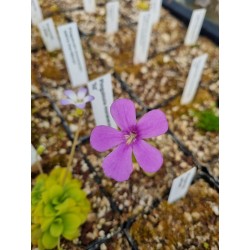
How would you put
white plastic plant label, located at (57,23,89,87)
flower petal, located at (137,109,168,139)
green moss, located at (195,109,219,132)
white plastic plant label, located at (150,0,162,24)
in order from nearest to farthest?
flower petal, located at (137,109,168,139)
white plastic plant label, located at (57,23,89,87)
green moss, located at (195,109,219,132)
white plastic plant label, located at (150,0,162,24)

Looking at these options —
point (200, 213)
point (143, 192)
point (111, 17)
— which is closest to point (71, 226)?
point (143, 192)

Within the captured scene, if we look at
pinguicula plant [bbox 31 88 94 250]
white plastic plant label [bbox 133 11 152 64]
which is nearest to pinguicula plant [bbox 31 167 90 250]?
pinguicula plant [bbox 31 88 94 250]

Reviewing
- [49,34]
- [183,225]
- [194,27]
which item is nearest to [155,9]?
[194,27]

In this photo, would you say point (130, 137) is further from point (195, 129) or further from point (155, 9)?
point (155, 9)

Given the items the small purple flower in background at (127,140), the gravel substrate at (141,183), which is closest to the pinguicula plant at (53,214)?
the gravel substrate at (141,183)

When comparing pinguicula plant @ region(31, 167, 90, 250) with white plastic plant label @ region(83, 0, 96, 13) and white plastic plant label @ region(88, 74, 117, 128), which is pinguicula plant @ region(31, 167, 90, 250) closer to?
white plastic plant label @ region(88, 74, 117, 128)

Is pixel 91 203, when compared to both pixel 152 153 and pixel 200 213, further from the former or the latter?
pixel 152 153
